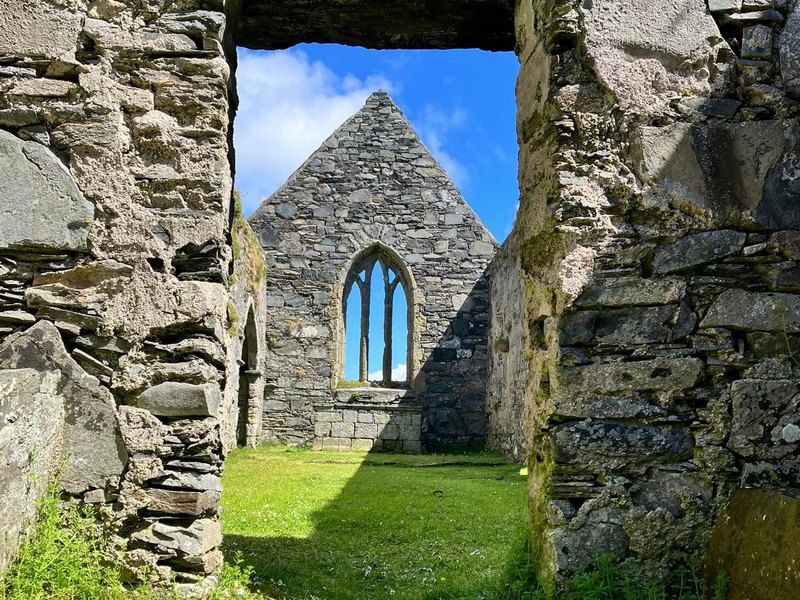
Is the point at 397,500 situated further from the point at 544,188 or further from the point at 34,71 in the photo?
the point at 34,71

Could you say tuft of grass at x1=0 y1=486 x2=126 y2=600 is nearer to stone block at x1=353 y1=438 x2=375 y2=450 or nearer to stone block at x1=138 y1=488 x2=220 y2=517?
stone block at x1=138 y1=488 x2=220 y2=517

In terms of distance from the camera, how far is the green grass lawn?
4.15 meters

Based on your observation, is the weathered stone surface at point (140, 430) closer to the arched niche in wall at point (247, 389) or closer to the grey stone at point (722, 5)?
the grey stone at point (722, 5)

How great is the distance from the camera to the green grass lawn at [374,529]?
415 cm

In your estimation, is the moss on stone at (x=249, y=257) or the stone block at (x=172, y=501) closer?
the stone block at (x=172, y=501)

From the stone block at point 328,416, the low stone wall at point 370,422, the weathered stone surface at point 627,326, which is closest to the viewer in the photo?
the weathered stone surface at point 627,326

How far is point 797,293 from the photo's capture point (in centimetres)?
323

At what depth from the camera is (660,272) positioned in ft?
10.7

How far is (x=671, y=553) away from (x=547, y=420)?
751mm

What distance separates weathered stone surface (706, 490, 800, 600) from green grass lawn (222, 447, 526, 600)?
1.03 metres

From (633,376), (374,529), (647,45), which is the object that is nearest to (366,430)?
(374,529)

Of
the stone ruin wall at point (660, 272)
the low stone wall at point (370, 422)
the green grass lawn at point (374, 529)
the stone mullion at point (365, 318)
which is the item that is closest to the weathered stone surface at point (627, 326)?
the stone ruin wall at point (660, 272)

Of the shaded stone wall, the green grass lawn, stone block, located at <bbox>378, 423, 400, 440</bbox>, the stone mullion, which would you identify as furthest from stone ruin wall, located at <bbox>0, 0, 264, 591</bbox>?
the stone mullion

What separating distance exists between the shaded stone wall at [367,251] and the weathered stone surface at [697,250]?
11.8 meters
